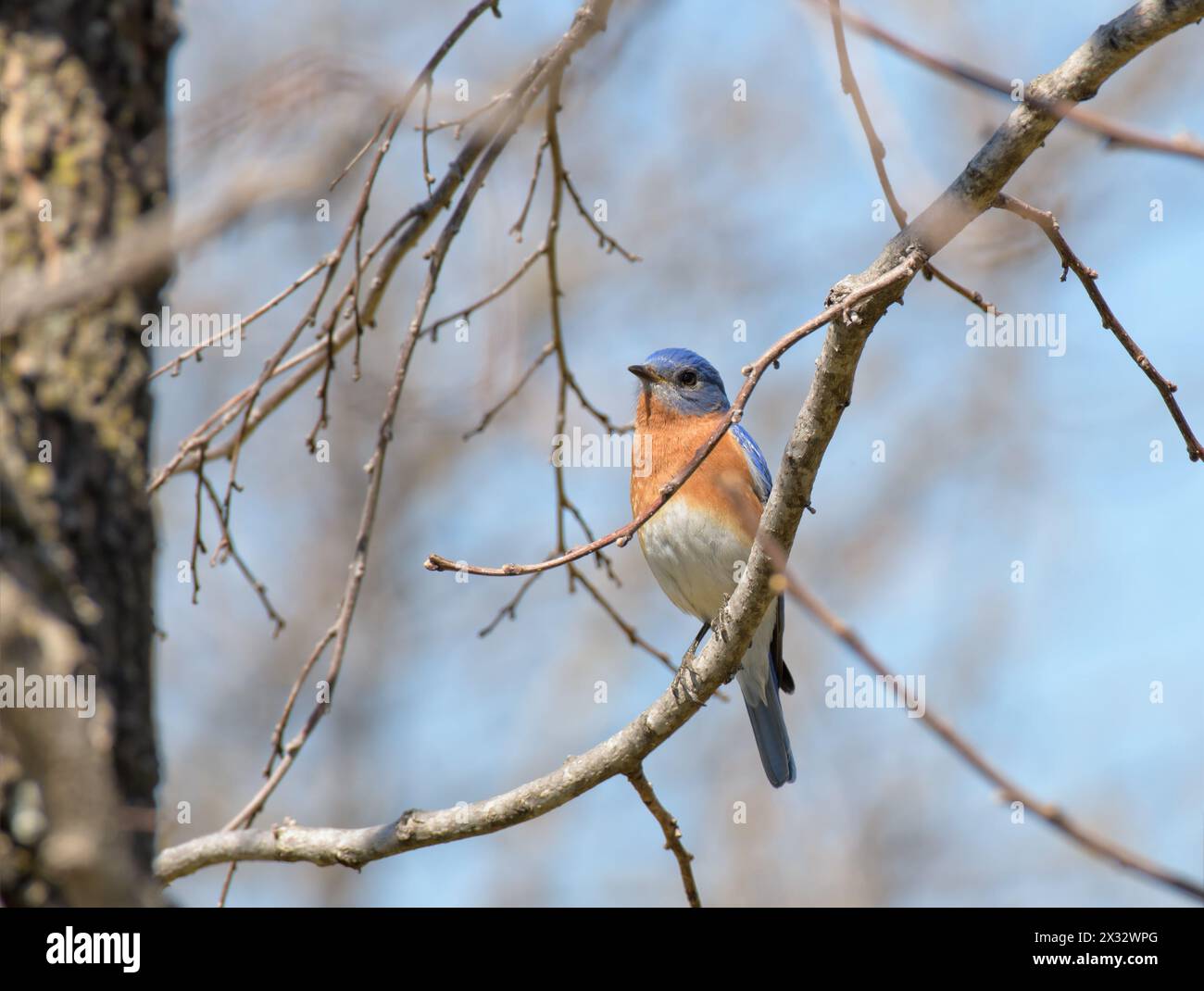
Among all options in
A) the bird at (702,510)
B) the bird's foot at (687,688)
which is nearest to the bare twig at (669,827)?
the bird's foot at (687,688)

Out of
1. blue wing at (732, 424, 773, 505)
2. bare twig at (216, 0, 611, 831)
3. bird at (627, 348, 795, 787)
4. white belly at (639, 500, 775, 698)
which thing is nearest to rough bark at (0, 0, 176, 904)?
bare twig at (216, 0, 611, 831)

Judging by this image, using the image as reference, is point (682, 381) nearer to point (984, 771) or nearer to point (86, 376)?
point (86, 376)

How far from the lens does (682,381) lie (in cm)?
584

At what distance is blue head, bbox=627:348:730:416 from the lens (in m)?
5.75

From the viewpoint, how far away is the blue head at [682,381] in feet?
18.9

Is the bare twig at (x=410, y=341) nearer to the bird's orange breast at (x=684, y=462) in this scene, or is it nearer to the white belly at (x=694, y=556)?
the bird's orange breast at (x=684, y=462)

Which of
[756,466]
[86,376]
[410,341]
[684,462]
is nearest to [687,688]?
[410,341]

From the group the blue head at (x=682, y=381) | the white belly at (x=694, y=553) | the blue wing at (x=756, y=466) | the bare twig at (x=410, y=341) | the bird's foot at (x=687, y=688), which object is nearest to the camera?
the bare twig at (x=410, y=341)

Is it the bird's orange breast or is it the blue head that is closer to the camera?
the bird's orange breast

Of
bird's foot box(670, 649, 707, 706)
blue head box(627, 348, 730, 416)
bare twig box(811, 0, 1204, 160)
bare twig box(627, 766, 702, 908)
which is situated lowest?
bare twig box(627, 766, 702, 908)

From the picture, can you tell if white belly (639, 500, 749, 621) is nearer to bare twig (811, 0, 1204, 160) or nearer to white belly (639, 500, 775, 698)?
white belly (639, 500, 775, 698)
